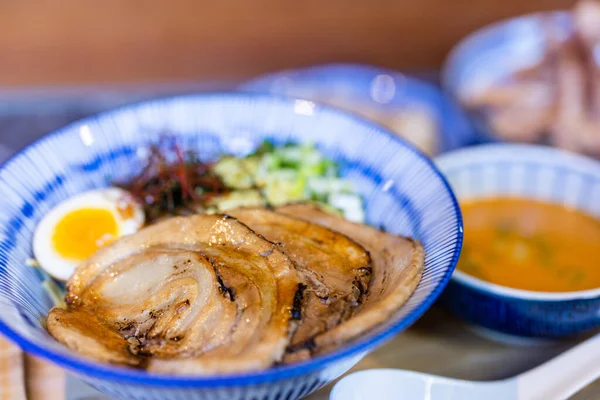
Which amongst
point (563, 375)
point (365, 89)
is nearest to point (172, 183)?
point (563, 375)

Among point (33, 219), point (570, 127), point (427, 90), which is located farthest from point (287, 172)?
point (427, 90)

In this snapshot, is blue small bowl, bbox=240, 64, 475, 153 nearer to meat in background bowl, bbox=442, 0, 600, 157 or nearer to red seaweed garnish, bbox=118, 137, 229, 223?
meat in background bowl, bbox=442, 0, 600, 157

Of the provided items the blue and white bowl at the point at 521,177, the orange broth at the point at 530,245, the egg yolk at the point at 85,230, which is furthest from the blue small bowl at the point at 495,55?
the egg yolk at the point at 85,230

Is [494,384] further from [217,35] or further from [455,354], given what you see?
[217,35]

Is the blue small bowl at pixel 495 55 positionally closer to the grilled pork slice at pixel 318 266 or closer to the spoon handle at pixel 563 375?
the spoon handle at pixel 563 375

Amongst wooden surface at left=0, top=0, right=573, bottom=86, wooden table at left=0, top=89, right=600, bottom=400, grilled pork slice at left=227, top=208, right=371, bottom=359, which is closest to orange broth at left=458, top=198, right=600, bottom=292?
wooden table at left=0, top=89, right=600, bottom=400

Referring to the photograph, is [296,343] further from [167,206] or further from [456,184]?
[456,184]
